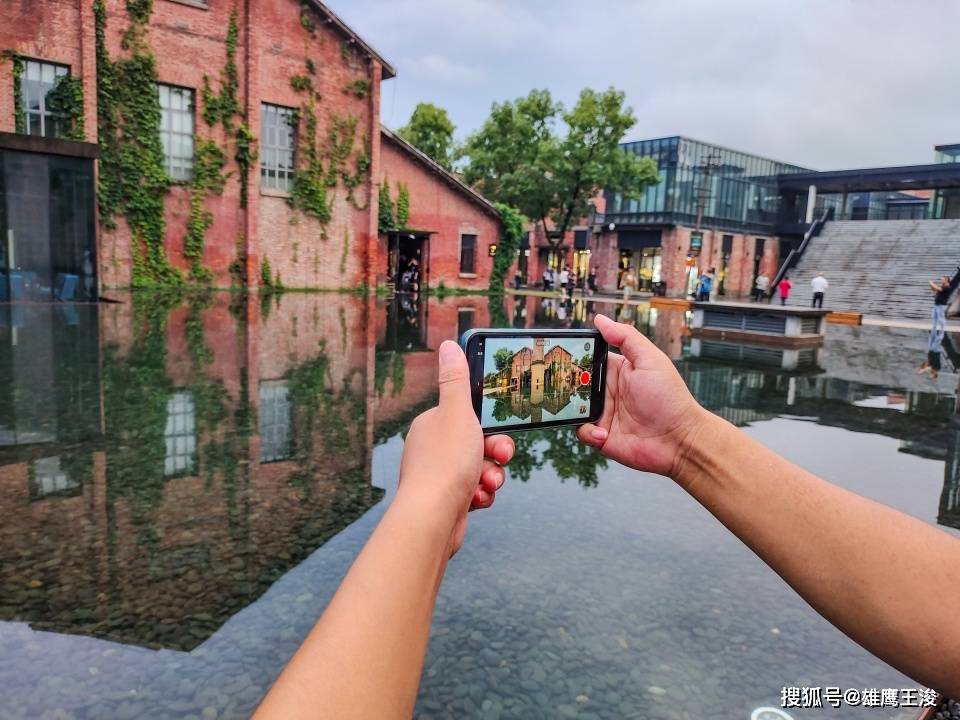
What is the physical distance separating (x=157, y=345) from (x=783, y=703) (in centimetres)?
1032

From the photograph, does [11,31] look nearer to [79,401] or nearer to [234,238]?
[234,238]

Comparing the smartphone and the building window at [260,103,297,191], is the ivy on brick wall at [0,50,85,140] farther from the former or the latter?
the smartphone

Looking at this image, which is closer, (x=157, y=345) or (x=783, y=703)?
(x=783, y=703)

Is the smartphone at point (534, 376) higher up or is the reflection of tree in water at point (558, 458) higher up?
the smartphone at point (534, 376)

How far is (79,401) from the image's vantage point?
6762mm

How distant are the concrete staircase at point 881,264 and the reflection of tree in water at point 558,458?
95.4 feet

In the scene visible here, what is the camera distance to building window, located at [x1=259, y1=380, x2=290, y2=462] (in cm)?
545

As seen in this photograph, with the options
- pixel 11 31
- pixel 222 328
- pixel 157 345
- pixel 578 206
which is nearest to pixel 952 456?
pixel 157 345

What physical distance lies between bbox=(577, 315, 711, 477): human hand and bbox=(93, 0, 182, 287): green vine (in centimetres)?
2334

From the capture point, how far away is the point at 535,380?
2.05 metres

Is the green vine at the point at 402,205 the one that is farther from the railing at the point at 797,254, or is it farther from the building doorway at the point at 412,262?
the railing at the point at 797,254

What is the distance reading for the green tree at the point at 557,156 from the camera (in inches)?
1369

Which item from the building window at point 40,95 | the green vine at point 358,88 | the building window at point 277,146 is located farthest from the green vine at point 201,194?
the green vine at point 358,88

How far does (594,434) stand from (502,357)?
1.45 feet
